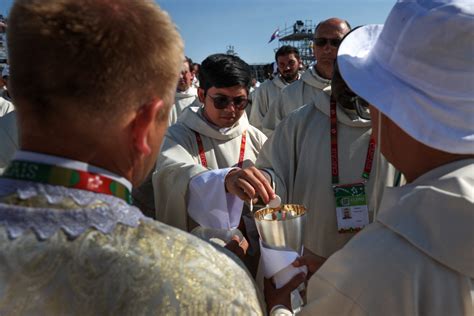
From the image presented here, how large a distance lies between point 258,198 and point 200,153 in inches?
42.0

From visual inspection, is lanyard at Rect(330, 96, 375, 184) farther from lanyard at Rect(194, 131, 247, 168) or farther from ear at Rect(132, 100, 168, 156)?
ear at Rect(132, 100, 168, 156)

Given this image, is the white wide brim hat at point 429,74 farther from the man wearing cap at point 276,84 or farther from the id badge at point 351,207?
the man wearing cap at point 276,84

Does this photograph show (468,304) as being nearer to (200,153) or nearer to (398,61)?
(398,61)

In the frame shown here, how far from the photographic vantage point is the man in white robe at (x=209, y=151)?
250cm

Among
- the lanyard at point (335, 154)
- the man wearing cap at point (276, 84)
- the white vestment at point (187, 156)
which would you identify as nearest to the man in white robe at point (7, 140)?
the white vestment at point (187, 156)

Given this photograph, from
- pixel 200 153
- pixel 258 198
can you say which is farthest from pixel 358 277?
pixel 200 153

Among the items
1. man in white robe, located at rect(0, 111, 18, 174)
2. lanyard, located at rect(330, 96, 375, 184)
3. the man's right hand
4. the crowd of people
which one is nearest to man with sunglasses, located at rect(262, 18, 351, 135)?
lanyard, located at rect(330, 96, 375, 184)

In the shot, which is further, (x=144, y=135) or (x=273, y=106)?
(x=273, y=106)

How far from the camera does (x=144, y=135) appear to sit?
95cm

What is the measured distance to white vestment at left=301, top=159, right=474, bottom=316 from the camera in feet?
3.47

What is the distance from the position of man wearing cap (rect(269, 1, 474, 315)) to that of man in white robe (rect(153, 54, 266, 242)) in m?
1.32

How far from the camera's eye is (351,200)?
265cm

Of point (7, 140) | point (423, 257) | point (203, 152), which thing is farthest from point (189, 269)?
point (7, 140)

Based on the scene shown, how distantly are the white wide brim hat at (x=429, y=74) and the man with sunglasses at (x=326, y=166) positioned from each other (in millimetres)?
1473
